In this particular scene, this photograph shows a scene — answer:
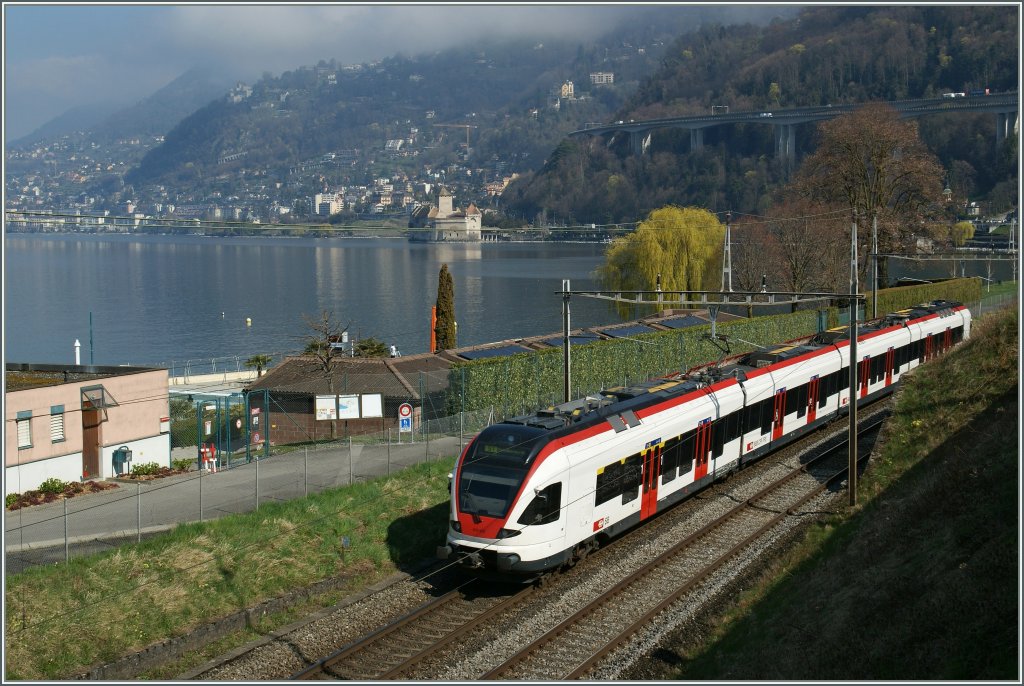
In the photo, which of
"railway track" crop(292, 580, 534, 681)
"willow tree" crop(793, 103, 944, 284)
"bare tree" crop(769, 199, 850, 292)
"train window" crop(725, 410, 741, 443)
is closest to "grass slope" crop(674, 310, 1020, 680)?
"train window" crop(725, 410, 741, 443)

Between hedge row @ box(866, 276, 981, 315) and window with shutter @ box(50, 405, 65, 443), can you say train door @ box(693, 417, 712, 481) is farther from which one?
hedge row @ box(866, 276, 981, 315)

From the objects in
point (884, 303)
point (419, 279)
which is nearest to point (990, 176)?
point (419, 279)

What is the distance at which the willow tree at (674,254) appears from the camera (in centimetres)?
6712

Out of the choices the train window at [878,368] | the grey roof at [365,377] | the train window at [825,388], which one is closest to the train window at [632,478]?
the train window at [825,388]

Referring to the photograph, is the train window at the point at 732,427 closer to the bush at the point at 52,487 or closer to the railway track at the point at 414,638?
the railway track at the point at 414,638

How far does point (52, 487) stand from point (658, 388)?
15405 millimetres

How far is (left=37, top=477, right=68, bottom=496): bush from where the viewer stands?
24.4 meters

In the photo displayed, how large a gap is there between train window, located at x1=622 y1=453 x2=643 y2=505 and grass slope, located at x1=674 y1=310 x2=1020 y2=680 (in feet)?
9.41

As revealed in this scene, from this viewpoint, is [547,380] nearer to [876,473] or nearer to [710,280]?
[876,473]

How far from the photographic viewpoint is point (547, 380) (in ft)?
102

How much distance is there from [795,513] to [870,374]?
11132mm

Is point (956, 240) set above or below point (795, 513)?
above

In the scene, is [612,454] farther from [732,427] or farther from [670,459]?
[732,427]

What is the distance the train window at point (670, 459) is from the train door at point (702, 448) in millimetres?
939
